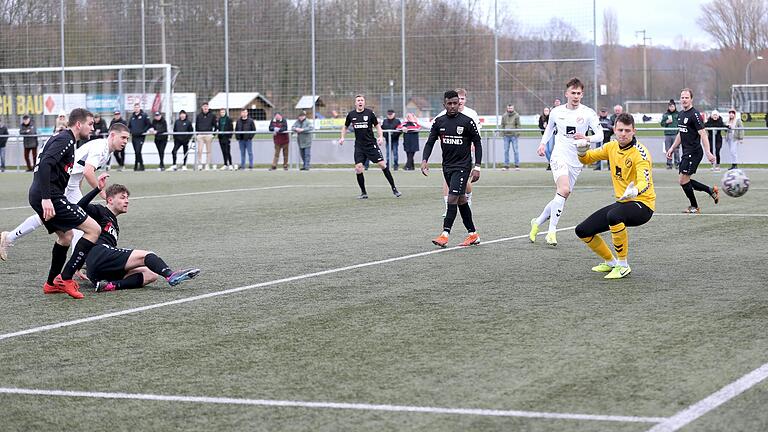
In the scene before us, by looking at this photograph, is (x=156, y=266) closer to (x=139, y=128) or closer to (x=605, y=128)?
(x=605, y=128)

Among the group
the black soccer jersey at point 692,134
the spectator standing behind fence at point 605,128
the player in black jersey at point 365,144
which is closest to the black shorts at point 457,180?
the black soccer jersey at point 692,134

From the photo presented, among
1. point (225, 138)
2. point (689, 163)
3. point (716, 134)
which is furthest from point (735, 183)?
point (225, 138)

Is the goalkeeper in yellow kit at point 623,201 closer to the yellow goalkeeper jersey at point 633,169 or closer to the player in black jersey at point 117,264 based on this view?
the yellow goalkeeper jersey at point 633,169

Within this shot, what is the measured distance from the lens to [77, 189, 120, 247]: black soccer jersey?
369 inches

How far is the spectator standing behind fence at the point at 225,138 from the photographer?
3331 cm

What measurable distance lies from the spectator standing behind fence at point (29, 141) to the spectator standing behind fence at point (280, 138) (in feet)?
25.6

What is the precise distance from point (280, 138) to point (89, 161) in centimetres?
2272

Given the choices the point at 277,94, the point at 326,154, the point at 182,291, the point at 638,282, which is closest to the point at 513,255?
the point at 638,282

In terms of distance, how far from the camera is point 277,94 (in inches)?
1443

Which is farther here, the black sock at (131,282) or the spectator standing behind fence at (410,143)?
the spectator standing behind fence at (410,143)

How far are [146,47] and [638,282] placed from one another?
3181 centimetres

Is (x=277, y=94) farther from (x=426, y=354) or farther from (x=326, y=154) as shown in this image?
(x=426, y=354)

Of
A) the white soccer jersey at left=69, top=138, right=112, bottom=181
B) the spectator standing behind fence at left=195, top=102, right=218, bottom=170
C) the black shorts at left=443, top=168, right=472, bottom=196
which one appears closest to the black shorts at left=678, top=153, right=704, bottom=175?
the black shorts at left=443, top=168, right=472, bottom=196

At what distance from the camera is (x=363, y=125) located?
2066 cm
